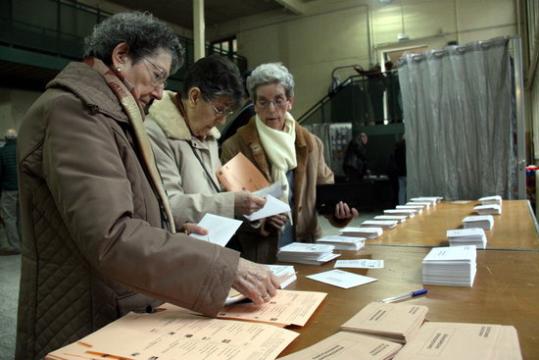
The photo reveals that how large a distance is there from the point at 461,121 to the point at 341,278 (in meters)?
3.06

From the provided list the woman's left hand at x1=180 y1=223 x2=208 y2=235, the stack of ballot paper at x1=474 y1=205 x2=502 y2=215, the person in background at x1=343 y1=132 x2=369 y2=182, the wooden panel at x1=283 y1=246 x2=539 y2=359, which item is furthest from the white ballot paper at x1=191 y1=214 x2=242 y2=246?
the person in background at x1=343 y1=132 x2=369 y2=182

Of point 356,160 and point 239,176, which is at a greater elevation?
point 356,160

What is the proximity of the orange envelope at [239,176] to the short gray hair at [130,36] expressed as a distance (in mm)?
708

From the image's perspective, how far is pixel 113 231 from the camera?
860 millimetres

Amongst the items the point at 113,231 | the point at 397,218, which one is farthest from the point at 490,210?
the point at 113,231

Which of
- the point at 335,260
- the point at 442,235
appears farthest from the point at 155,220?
the point at 442,235

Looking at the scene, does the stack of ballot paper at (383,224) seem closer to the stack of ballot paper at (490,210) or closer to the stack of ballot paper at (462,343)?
the stack of ballot paper at (490,210)

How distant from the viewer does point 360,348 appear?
0.78 meters

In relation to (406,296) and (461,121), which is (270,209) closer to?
(406,296)

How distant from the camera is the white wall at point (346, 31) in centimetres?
989

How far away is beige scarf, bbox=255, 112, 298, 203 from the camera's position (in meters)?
2.19

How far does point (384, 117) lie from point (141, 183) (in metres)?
8.60

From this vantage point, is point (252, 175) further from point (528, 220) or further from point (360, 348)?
point (528, 220)

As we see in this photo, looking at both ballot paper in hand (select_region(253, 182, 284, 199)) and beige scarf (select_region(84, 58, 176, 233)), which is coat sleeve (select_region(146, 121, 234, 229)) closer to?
ballot paper in hand (select_region(253, 182, 284, 199))
